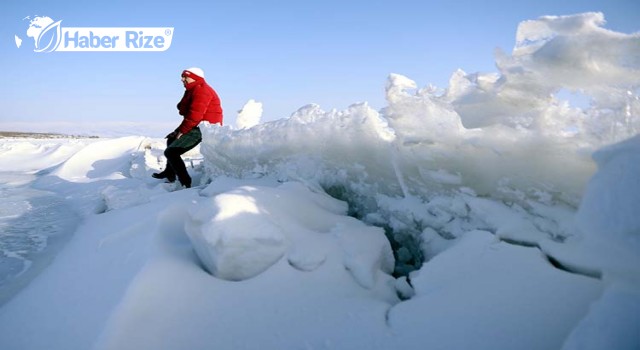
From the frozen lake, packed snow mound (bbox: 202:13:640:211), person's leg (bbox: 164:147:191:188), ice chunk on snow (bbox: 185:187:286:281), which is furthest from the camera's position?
person's leg (bbox: 164:147:191:188)

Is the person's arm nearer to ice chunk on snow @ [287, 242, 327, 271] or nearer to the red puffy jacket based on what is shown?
the red puffy jacket

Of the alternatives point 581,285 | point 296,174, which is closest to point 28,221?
point 296,174

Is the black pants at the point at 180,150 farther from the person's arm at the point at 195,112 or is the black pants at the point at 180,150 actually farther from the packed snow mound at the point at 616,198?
the packed snow mound at the point at 616,198

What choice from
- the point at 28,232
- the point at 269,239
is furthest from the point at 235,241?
the point at 28,232

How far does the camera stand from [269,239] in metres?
1.96

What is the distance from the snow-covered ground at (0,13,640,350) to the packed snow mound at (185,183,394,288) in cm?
1

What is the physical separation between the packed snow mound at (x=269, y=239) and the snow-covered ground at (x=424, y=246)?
12 mm

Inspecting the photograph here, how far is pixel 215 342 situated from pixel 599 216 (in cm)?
164

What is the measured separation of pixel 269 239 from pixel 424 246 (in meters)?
1.14

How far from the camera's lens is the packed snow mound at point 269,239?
1905 mm

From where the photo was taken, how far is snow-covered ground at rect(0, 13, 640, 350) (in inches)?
52.3

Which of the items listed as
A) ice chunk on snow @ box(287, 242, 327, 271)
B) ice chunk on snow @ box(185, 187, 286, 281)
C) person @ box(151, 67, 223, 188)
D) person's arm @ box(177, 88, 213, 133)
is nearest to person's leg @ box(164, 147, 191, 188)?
person @ box(151, 67, 223, 188)

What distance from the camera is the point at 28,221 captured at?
4.08 meters

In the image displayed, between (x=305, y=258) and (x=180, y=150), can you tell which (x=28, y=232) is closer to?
(x=180, y=150)
